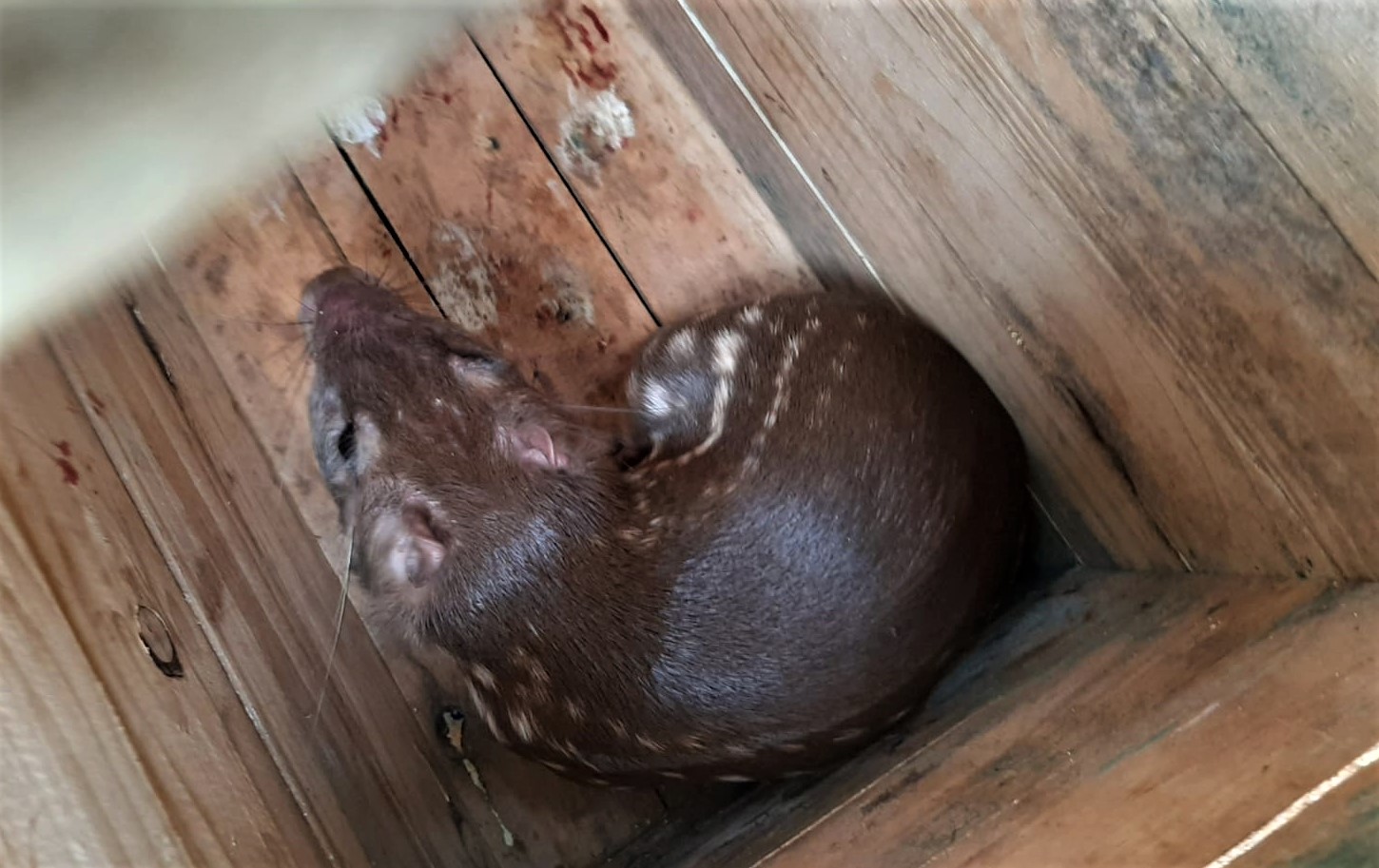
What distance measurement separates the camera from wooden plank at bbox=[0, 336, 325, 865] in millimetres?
1258

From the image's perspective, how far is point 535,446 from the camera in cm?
192

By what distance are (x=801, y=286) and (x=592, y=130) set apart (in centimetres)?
61

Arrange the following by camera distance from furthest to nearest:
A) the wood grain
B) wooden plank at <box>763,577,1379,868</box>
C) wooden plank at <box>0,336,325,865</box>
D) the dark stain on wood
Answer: the dark stain on wood → wooden plank at <box>0,336,325,865</box> → wooden plank at <box>763,577,1379,868</box> → the wood grain

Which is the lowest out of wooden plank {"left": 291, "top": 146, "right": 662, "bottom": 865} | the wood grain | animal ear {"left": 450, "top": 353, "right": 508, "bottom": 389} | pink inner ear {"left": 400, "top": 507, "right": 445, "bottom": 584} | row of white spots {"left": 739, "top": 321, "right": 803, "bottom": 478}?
the wood grain

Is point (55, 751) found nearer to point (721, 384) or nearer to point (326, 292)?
point (326, 292)

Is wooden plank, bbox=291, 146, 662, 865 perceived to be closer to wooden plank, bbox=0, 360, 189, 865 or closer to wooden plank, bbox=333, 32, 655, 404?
wooden plank, bbox=333, 32, 655, 404

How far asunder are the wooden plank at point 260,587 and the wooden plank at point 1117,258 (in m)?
1.35

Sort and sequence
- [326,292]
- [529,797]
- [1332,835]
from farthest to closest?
1. [529,797]
2. [326,292]
3. [1332,835]

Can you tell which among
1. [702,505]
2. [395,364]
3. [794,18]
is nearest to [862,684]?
[702,505]

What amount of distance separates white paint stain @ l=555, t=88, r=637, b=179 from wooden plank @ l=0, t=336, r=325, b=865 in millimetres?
1154

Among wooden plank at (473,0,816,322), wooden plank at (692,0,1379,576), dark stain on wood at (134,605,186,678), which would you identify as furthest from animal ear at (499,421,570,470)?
wooden plank at (692,0,1379,576)

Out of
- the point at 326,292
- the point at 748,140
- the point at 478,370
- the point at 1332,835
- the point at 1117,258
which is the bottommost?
the point at 1332,835

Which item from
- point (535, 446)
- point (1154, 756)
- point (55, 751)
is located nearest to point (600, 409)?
point (535, 446)

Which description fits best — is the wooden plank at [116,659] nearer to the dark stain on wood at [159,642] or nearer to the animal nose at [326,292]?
the dark stain on wood at [159,642]
